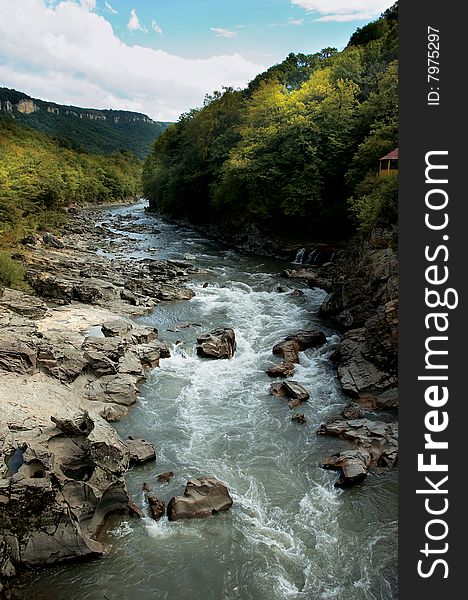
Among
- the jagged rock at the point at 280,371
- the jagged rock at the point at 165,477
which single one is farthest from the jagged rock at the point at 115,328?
the jagged rock at the point at 165,477

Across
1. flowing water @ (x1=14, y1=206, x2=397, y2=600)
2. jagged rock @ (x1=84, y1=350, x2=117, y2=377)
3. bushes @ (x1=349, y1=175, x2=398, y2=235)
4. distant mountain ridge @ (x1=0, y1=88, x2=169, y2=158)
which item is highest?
distant mountain ridge @ (x1=0, y1=88, x2=169, y2=158)

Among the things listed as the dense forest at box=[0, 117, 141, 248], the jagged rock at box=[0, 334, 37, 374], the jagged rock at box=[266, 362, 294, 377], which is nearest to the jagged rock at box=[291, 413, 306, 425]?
the jagged rock at box=[266, 362, 294, 377]

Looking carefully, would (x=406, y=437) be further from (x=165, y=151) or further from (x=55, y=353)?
(x=165, y=151)

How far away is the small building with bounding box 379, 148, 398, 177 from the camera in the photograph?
76.2 ft

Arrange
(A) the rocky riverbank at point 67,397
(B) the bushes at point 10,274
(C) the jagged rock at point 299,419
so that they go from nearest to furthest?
(A) the rocky riverbank at point 67,397
(C) the jagged rock at point 299,419
(B) the bushes at point 10,274

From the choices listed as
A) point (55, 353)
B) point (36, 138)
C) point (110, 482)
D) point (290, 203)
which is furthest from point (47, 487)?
point (36, 138)

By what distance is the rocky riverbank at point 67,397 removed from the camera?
8.68 meters

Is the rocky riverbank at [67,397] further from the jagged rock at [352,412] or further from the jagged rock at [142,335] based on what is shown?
the jagged rock at [352,412]

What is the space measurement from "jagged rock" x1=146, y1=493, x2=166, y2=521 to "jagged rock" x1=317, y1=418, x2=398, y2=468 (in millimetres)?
4967

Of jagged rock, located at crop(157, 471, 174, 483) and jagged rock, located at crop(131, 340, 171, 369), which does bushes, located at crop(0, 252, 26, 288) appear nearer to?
jagged rock, located at crop(131, 340, 171, 369)

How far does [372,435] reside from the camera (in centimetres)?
1241

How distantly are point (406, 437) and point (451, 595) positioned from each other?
150 centimetres

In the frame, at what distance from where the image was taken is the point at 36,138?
82.0 meters

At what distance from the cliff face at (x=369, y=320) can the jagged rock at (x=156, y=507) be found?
285 inches
